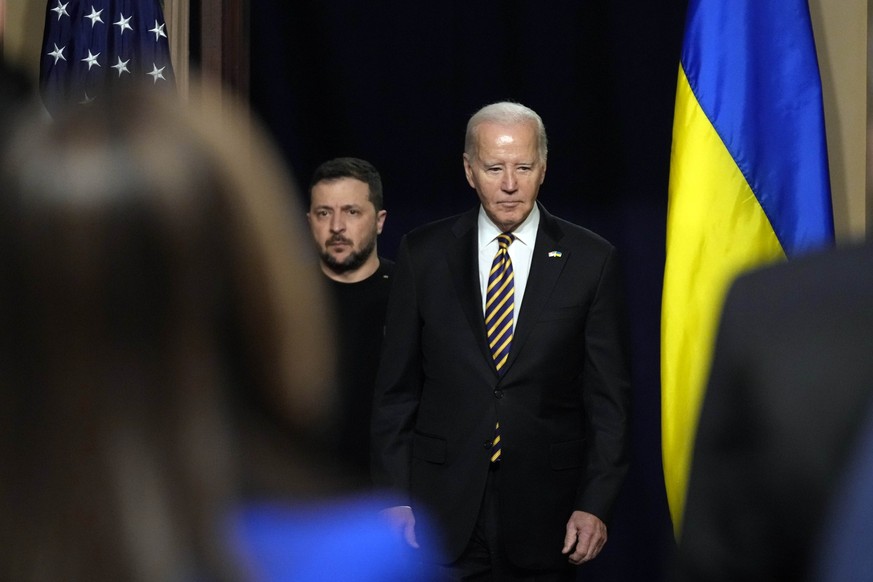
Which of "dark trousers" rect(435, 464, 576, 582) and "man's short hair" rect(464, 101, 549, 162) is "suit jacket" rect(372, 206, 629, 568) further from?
"man's short hair" rect(464, 101, 549, 162)

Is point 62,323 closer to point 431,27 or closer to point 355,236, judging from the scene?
point 355,236

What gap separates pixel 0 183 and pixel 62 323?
0.09 meters

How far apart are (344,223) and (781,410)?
2.95 m

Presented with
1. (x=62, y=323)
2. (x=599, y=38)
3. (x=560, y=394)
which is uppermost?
(x=599, y=38)

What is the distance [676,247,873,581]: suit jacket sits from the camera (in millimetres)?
→ 773

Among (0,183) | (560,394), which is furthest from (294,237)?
(560,394)

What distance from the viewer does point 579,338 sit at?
3.10 metres

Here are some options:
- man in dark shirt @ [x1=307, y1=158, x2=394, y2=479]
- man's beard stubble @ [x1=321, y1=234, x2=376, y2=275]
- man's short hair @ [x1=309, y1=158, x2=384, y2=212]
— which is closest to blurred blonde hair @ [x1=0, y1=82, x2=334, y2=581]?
man in dark shirt @ [x1=307, y1=158, x2=394, y2=479]

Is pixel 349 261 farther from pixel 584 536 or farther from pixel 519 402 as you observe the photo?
pixel 584 536

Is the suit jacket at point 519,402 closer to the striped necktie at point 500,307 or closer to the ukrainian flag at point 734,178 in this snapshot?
the striped necktie at point 500,307

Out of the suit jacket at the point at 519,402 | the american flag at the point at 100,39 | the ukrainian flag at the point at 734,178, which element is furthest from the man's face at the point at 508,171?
the american flag at the point at 100,39

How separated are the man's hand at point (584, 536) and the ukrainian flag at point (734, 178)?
0.39 meters

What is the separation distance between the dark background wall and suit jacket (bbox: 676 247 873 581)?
12.4ft

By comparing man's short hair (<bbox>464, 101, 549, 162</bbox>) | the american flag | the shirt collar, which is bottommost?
the shirt collar
